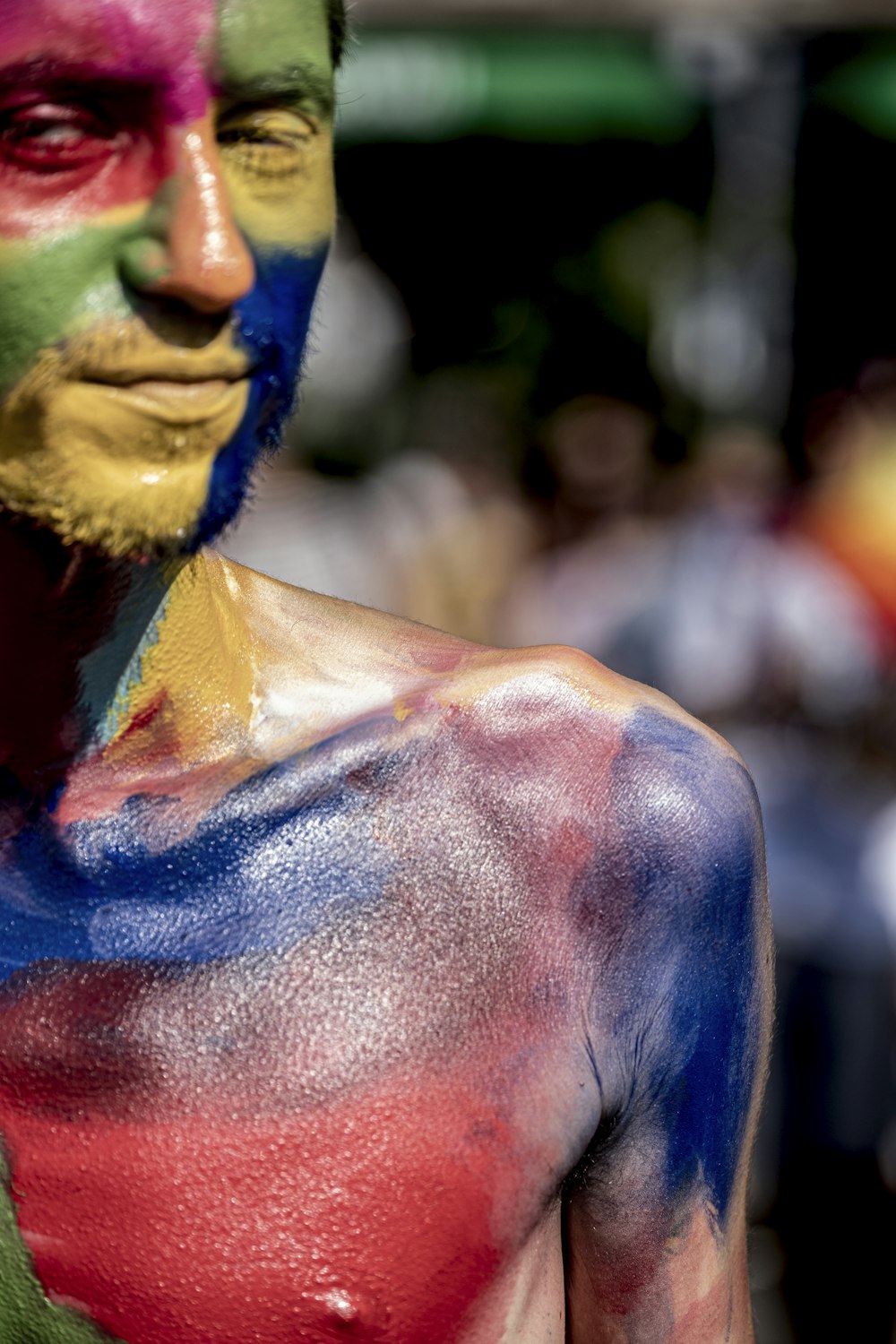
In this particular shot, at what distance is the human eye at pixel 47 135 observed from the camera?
1661 millimetres

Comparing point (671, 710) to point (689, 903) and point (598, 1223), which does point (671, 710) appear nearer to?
point (689, 903)

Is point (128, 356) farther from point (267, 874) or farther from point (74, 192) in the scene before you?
point (267, 874)

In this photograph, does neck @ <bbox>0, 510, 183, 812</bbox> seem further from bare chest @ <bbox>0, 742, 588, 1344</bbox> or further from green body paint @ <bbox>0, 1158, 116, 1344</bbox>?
green body paint @ <bbox>0, 1158, 116, 1344</bbox>

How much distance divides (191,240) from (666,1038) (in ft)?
2.80

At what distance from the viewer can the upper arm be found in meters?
1.90

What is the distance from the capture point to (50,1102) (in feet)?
5.81

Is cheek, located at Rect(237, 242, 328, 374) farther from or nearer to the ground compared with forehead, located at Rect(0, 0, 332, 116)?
nearer to the ground

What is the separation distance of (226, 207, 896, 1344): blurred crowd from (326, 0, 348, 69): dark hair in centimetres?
26

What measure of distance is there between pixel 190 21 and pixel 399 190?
12.3 metres

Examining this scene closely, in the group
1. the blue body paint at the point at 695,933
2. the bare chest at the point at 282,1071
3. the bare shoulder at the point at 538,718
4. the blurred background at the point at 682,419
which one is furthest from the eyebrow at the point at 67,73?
the blue body paint at the point at 695,933

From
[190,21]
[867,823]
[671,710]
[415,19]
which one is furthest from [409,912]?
[415,19]

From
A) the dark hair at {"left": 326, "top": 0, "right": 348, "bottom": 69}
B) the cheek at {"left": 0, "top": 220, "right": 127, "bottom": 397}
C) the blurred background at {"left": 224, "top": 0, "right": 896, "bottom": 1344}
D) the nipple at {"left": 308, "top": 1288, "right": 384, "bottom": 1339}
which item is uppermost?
the dark hair at {"left": 326, "top": 0, "right": 348, "bottom": 69}

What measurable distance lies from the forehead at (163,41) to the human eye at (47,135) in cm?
3

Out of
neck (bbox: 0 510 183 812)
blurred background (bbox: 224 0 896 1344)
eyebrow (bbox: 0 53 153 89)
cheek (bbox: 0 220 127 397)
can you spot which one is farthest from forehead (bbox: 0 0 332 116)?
neck (bbox: 0 510 183 812)
